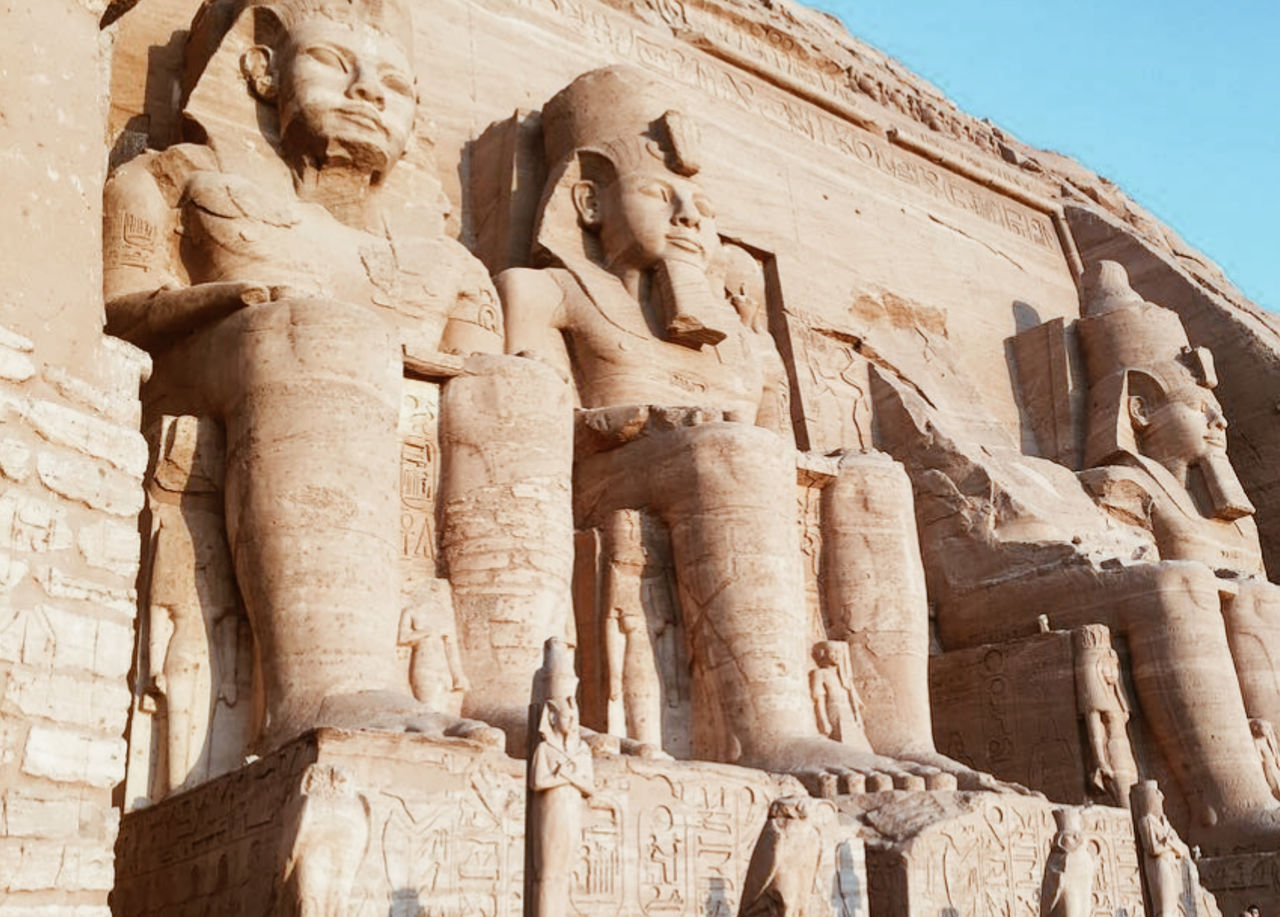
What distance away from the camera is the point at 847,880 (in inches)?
158

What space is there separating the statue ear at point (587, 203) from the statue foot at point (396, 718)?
2.94 metres

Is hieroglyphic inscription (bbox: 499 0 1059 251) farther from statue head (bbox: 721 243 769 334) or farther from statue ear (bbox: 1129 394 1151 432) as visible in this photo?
statue ear (bbox: 1129 394 1151 432)

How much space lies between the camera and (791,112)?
29.0ft

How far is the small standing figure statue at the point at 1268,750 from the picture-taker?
616cm

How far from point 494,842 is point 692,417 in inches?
83.3

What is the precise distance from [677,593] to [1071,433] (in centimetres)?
412

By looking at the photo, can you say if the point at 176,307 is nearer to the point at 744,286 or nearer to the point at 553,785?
the point at 553,785

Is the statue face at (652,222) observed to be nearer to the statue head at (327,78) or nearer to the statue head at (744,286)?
the statue head at (744,286)

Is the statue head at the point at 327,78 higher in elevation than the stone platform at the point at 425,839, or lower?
higher

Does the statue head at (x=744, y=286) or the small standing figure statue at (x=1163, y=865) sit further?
the statue head at (x=744, y=286)

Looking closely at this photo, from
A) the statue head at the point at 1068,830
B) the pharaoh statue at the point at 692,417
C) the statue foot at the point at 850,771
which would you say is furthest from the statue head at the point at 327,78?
the statue head at the point at 1068,830

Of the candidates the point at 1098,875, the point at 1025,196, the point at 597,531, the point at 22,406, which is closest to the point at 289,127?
the point at 597,531

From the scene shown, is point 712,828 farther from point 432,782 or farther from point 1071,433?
point 1071,433

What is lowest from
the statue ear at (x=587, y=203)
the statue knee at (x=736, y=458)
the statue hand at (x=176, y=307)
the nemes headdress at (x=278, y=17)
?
the statue knee at (x=736, y=458)
